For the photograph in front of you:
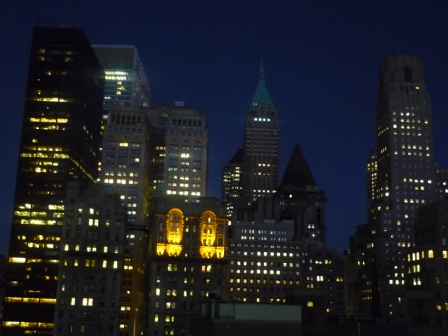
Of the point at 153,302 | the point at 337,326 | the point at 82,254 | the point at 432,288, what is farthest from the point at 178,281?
the point at 432,288

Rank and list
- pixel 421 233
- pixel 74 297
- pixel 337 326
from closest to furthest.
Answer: pixel 337 326
pixel 74 297
pixel 421 233

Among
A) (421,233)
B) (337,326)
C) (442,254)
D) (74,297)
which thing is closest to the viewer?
(337,326)

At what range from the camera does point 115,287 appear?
17575 centimetres

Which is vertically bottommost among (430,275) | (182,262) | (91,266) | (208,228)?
(91,266)

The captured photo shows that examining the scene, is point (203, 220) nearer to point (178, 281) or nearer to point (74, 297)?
point (178, 281)

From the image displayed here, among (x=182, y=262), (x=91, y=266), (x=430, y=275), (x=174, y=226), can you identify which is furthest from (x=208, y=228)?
(x=430, y=275)

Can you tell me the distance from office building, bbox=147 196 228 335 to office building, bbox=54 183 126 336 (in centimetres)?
1222

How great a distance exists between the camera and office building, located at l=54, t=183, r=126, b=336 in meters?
171

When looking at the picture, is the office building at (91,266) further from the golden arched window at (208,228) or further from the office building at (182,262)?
the golden arched window at (208,228)

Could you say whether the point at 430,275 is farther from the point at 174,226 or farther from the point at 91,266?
the point at 91,266

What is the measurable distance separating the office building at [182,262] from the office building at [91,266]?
40.1ft

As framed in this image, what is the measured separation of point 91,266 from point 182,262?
85.5 ft

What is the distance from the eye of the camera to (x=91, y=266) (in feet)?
577

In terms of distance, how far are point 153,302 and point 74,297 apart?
876 inches
